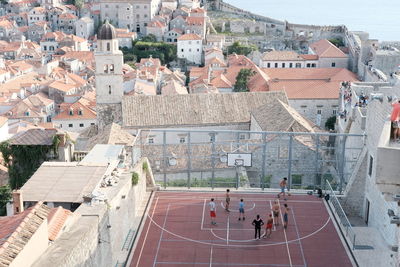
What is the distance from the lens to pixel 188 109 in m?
32.3

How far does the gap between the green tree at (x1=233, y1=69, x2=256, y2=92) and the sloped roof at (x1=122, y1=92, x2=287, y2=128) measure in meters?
16.8

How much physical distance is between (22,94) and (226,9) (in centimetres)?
4554

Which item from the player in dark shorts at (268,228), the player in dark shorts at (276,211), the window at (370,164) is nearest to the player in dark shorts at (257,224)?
the player in dark shorts at (268,228)

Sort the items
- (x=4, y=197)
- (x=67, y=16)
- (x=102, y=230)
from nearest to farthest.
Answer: (x=102, y=230)
(x=4, y=197)
(x=67, y=16)

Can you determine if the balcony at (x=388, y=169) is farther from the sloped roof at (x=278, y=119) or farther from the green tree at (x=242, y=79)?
the green tree at (x=242, y=79)

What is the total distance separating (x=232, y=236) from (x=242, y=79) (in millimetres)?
34438

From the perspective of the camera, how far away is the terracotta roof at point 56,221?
11657mm

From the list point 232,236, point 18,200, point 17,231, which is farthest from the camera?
point 232,236

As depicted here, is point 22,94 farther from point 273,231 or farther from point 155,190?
point 273,231

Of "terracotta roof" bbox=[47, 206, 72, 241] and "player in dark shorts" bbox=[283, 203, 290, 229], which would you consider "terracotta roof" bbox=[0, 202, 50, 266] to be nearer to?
"terracotta roof" bbox=[47, 206, 72, 241]

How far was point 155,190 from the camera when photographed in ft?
65.6

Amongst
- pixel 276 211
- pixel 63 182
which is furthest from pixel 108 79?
pixel 276 211

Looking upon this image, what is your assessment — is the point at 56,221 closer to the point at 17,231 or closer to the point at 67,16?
the point at 17,231

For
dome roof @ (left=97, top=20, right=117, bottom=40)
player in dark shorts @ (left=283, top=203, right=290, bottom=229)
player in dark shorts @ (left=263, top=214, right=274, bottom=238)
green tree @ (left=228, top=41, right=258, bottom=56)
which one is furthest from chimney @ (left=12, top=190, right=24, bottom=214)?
green tree @ (left=228, top=41, right=258, bottom=56)
